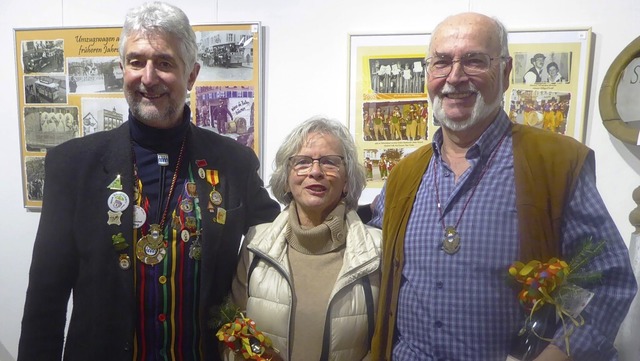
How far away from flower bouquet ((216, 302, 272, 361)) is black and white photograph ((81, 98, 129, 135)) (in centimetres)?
145

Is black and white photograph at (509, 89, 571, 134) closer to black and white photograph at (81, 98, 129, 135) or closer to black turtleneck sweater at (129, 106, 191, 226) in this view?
black turtleneck sweater at (129, 106, 191, 226)

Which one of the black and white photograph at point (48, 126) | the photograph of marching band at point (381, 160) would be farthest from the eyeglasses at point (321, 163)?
the black and white photograph at point (48, 126)

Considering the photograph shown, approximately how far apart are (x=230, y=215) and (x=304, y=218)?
0.26m

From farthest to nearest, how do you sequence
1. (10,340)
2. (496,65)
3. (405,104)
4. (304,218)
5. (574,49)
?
(10,340)
(405,104)
(574,49)
(304,218)
(496,65)

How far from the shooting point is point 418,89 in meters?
2.09

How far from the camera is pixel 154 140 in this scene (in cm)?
134

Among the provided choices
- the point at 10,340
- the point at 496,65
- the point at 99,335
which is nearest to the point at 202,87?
the point at 99,335

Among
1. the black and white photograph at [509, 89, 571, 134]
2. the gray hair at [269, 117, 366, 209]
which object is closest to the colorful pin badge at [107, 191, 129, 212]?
the gray hair at [269, 117, 366, 209]

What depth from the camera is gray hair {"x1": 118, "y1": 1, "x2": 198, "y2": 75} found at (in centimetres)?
123

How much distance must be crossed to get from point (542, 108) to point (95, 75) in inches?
87.9

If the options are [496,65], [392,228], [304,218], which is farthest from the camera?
[304,218]

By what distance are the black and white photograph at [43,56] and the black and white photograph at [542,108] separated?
2.31 metres

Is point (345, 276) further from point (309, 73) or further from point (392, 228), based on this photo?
point (309, 73)

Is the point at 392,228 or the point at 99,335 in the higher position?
the point at 392,228
